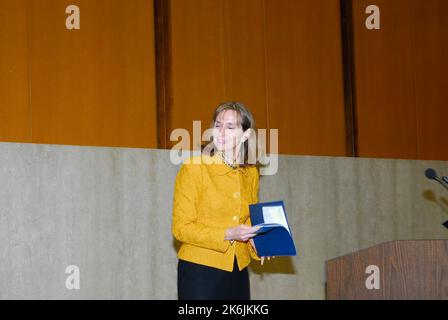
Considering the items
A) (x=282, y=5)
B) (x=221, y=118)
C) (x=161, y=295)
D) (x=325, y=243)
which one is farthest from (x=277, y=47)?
(x=221, y=118)

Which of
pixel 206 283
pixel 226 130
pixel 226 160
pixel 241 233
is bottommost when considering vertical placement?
pixel 206 283

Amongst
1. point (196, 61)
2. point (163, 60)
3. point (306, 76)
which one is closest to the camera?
point (163, 60)

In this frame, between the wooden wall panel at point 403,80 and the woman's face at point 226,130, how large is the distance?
3.40m

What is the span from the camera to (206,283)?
8.36 feet

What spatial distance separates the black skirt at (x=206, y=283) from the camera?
2531 mm

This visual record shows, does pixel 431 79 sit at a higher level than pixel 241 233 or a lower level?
higher

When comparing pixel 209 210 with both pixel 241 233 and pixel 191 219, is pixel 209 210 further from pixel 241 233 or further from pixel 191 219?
pixel 241 233

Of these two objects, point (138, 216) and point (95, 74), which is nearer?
point (138, 216)

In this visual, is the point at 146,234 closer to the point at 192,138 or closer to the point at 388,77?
the point at 192,138

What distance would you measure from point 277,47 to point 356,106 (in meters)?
0.95

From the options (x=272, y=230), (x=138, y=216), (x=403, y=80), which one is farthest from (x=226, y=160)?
(x=403, y=80)

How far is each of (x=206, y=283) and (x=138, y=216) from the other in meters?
2.13

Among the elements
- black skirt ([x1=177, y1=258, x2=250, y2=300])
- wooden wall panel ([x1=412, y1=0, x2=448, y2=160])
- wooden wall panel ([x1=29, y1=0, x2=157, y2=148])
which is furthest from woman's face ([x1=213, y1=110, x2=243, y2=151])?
wooden wall panel ([x1=412, y1=0, x2=448, y2=160])

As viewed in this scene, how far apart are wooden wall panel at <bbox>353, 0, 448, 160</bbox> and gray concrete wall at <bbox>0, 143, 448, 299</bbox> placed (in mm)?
330
